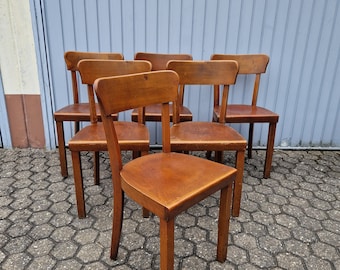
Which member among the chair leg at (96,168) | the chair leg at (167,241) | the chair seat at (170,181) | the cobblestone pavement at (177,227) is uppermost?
the chair seat at (170,181)

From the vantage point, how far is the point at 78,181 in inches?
71.8

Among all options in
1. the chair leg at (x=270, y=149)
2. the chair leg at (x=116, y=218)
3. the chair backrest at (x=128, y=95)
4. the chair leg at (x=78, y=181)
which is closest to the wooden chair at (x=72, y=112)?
the chair leg at (x=78, y=181)

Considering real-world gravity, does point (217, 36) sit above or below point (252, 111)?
above

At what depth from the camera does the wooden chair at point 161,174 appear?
1.22 meters

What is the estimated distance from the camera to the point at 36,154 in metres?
2.82

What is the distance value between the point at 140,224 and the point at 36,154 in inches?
58.6

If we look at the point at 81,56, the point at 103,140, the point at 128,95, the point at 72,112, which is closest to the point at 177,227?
the point at 103,140

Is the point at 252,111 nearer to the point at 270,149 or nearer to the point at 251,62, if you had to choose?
the point at 270,149

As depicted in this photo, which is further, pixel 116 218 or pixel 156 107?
pixel 156 107

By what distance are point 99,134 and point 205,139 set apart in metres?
0.67

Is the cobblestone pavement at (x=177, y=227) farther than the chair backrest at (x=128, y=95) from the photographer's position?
Yes

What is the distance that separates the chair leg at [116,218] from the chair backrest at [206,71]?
2.93 ft

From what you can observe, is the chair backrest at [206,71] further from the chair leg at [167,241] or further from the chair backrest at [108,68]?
the chair leg at [167,241]

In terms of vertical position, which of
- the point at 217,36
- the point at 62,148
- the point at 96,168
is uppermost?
the point at 217,36
